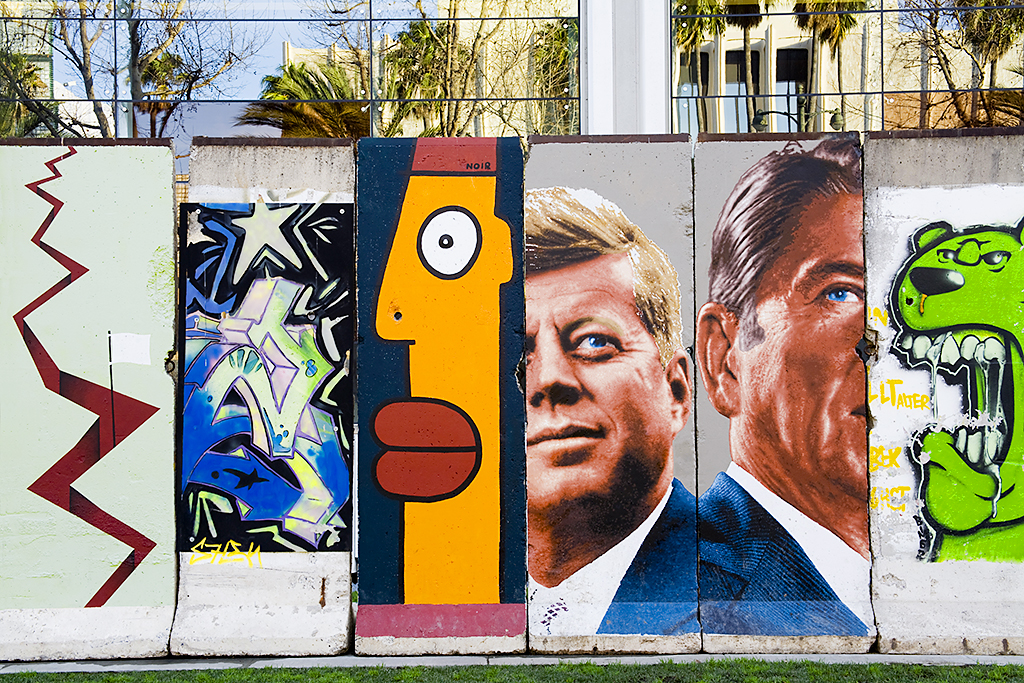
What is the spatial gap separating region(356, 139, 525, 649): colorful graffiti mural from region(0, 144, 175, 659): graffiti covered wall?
3.95 ft

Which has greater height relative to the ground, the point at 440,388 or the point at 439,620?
the point at 440,388

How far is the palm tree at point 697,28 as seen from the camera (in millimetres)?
8570

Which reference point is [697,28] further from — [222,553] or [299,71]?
[222,553]

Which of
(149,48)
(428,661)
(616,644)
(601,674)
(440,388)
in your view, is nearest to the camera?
(601,674)

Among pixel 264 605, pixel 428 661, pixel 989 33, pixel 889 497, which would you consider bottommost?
pixel 428 661

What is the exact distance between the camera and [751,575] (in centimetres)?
430

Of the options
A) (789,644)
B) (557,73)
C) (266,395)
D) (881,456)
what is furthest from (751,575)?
(557,73)

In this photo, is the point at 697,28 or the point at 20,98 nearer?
the point at 20,98

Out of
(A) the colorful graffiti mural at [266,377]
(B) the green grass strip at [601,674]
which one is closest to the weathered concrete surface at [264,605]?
(A) the colorful graffiti mural at [266,377]

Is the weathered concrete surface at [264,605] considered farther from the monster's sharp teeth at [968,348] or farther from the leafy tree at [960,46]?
the leafy tree at [960,46]

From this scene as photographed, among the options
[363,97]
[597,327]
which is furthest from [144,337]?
[363,97]

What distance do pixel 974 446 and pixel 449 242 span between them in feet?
10.9

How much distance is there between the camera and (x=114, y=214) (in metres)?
4.32

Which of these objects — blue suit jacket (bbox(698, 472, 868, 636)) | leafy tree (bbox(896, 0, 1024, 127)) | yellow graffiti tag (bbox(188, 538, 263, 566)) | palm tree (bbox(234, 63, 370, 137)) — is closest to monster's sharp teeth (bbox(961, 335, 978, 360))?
blue suit jacket (bbox(698, 472, 868, 636))
